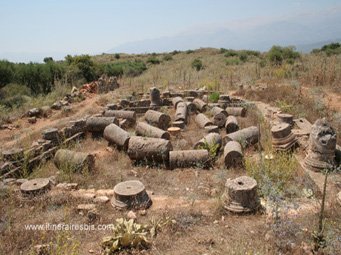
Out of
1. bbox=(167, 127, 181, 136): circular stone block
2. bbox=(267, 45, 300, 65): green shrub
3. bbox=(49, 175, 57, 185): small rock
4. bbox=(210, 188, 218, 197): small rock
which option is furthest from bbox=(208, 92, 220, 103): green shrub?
bbox=(267, 45, 300, 65): green shrub

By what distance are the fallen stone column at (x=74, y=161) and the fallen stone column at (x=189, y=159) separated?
6.37ft

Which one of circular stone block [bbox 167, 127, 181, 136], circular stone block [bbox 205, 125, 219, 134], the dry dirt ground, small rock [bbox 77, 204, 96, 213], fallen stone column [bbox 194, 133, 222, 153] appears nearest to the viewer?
the dry dirt ground

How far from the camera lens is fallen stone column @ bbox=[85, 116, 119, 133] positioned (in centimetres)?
1023

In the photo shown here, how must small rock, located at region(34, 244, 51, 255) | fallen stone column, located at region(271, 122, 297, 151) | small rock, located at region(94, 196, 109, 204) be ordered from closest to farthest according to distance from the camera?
small rock, located at region(34, 244, 51, 255) → small rock, located at region(94, 196, 109, 204) → fallen stone column, located at region(271, 122, 297, 151)

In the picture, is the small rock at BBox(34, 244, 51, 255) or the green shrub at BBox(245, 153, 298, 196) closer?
the small rock at BBox(34, 244, 51, 255)

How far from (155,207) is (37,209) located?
6.79ft

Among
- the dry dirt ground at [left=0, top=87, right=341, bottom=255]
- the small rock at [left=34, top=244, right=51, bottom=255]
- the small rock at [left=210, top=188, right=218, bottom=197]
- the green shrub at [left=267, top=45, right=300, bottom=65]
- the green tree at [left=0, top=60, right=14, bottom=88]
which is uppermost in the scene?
the green tree at [left=0, top=60, right=14, bottom=88]

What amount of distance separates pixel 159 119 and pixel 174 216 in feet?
A: 18.9

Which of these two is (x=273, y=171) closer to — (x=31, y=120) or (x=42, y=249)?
(x=42, y=249)

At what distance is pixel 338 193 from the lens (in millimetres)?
5512

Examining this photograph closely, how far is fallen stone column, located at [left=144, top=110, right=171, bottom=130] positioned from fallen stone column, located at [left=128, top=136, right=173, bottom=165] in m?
2.64

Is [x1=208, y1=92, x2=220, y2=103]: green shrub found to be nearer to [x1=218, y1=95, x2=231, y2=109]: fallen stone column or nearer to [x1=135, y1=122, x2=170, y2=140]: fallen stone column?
[x1=218, y1=95, x2=231, y2=109]: fallen stone column

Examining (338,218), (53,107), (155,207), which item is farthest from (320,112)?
(53,107)

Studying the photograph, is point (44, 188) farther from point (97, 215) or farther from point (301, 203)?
point (301, 203)
